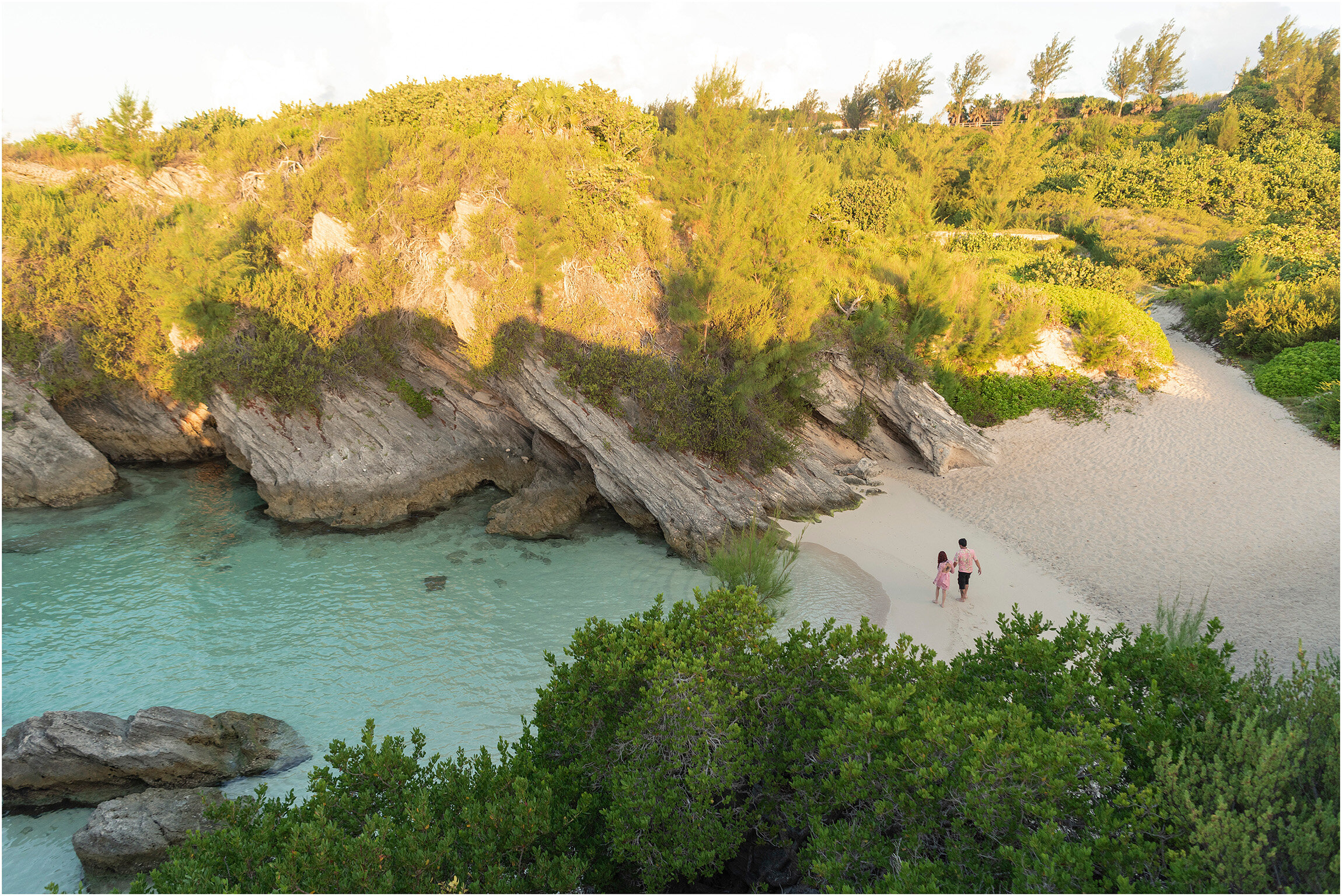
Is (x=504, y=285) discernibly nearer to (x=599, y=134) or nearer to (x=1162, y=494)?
(x=599, y=134)

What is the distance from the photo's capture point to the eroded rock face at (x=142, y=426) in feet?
59.7

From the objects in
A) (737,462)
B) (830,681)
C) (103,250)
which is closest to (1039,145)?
(737,462)

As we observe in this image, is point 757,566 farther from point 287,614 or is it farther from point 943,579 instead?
point 287,614

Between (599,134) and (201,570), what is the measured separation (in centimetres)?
1594

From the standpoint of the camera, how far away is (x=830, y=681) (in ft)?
20.8

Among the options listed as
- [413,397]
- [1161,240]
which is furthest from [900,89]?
[413,397]

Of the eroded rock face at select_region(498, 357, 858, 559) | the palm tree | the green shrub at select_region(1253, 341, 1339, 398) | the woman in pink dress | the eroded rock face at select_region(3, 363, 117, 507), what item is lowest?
the eroded rock face at select_region(3, 363, 117, 507)

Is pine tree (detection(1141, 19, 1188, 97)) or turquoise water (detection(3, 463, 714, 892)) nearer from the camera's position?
turquoise water (detection(3, 463, 714, 892))

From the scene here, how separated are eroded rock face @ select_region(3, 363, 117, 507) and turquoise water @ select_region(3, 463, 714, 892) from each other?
0.57 m

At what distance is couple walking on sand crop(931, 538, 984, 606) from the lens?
38.3ft

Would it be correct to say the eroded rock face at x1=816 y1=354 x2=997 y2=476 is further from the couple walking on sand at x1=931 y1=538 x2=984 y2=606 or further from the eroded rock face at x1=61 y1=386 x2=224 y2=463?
the eroded rock face at x1=61 y1=386 x2=224 y2=463

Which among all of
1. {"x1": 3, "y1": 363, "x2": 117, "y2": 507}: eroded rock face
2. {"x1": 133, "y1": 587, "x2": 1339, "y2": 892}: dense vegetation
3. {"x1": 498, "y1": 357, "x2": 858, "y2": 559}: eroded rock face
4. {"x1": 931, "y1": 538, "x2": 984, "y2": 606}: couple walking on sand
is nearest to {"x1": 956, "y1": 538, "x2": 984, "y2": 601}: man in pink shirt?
{"x1": 931, "y1": 538, "x2": 984, "y2": 606}: couple walking on sand

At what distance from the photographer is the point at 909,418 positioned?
58.7 ft

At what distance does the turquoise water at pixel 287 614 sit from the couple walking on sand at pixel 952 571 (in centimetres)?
493
